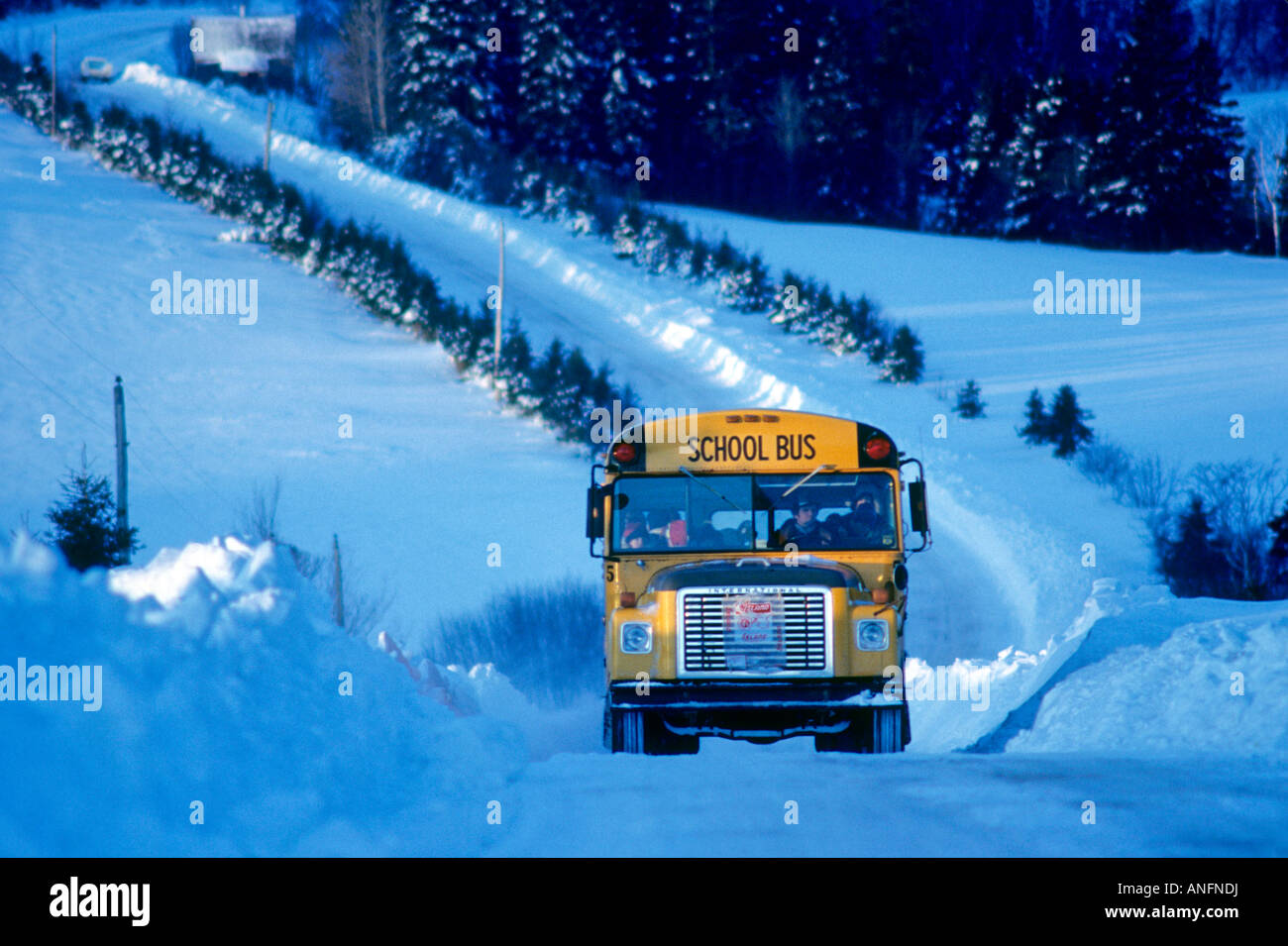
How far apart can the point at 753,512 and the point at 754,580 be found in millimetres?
947

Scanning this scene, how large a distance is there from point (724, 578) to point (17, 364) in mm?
29681

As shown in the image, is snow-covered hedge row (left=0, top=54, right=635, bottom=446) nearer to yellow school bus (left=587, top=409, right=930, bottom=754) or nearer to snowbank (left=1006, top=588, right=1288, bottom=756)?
snowbank (left=1006, top=588, right=1288, bottom=756)

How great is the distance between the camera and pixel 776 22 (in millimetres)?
61312

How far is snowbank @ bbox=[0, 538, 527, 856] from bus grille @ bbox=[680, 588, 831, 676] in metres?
1.89

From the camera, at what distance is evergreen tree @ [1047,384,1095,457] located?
85.8 feet

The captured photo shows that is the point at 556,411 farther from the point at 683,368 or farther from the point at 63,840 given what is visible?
the point at 63,840

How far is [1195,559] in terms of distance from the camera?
19.8 meters

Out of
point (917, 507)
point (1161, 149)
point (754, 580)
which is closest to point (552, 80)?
point (1161, 149)

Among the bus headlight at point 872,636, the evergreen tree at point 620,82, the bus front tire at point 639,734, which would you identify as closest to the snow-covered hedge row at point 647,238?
the evergreen tree at point 620,82

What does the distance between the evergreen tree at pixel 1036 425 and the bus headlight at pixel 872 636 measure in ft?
63.7

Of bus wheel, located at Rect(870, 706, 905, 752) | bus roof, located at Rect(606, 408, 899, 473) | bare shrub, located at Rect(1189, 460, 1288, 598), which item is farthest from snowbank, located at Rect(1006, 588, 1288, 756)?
bare shrub, located at Rect(1189, 460, 1288, 598)

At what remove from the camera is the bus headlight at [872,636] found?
29.1 feet

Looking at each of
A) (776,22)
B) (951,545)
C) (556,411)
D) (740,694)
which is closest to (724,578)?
(740,694)

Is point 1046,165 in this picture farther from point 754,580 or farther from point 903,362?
point 754,580
